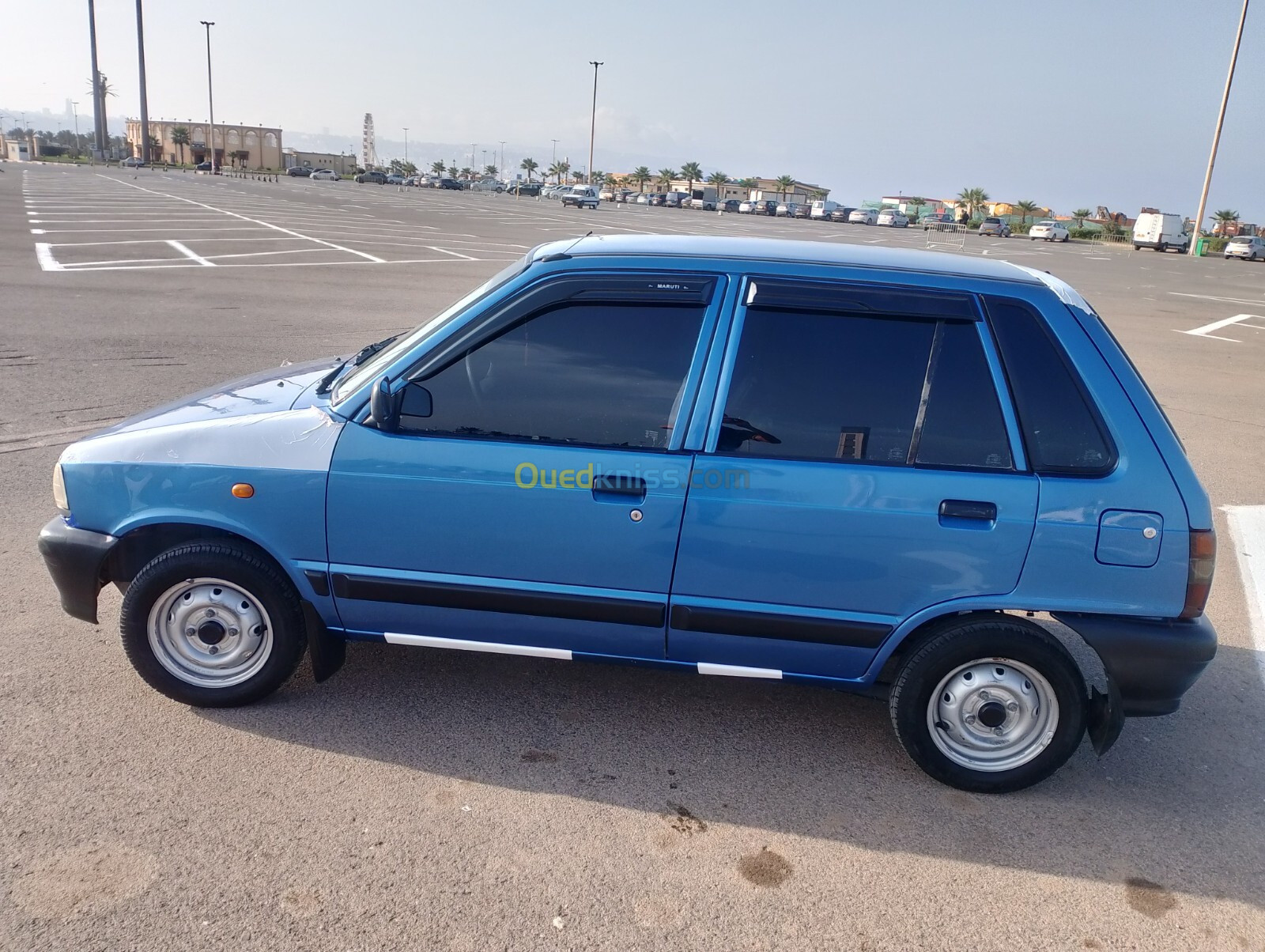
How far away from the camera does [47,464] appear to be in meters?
6.55

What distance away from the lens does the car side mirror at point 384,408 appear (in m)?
3.46

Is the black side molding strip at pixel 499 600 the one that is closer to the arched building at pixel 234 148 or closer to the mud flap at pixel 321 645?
the mud flap at pixel 321 645

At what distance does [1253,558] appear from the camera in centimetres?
614

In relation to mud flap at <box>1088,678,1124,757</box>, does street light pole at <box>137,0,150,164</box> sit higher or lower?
higher

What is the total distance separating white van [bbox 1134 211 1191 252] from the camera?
190 feet

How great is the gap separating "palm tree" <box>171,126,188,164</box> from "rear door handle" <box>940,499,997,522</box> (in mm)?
151540

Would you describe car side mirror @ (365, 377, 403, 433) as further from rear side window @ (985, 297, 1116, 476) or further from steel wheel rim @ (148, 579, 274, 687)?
rear side window @ (985, 297, 1116, 476)

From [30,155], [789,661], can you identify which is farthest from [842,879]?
[30,155]

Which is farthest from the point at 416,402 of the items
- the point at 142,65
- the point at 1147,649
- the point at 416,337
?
the point at 142,65

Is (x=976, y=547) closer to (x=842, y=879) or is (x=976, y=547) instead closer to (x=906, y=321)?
(x=906, y=321)

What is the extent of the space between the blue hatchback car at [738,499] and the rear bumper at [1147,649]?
0.01 m

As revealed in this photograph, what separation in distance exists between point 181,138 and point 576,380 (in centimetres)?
15309

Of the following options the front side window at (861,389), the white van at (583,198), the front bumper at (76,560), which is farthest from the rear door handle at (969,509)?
the white van at (583,198)

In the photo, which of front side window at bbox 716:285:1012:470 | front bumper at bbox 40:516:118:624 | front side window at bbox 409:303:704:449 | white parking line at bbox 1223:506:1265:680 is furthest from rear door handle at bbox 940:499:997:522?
front bumper at bbox 40:516:118:624
